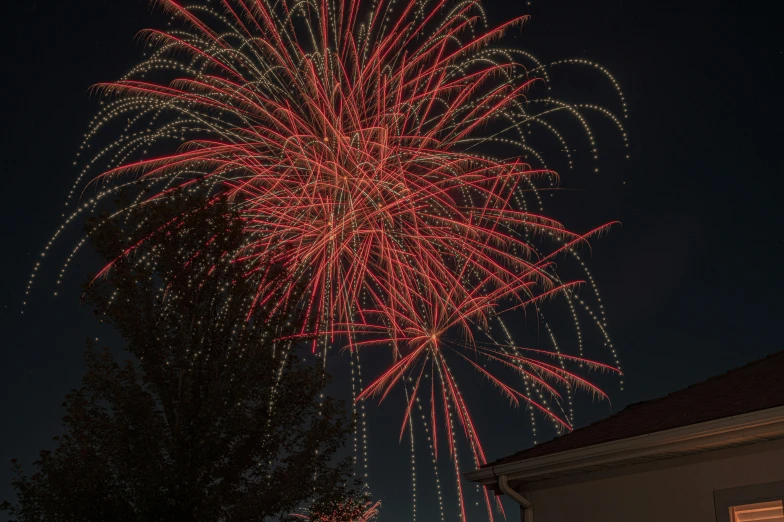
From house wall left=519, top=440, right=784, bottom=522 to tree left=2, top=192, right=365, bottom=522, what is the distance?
3.83m

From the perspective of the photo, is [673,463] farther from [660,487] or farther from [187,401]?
[187,401]

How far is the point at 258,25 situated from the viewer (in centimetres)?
1620

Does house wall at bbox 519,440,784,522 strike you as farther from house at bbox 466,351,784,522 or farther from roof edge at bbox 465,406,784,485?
roof edge at bbox 465,406,784,485

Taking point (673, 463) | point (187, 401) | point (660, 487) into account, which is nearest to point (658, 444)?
point (673, 463)

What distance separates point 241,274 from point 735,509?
7161mm

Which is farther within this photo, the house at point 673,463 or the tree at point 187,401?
the tree at point 187,401

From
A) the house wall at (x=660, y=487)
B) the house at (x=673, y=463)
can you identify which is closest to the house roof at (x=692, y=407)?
the house at (x=673, y=463)

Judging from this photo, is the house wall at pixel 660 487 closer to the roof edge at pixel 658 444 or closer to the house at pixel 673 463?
the house at pixel 673 463

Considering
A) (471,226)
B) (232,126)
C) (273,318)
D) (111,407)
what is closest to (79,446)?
(111,407)

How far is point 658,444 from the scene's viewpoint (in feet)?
25.5

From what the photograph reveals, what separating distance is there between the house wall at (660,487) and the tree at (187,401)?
383 centimetres

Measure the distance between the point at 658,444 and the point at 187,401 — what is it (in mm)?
5942

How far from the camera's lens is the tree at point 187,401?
10.4 m

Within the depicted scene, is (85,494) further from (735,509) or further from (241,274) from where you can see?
(735,509)
